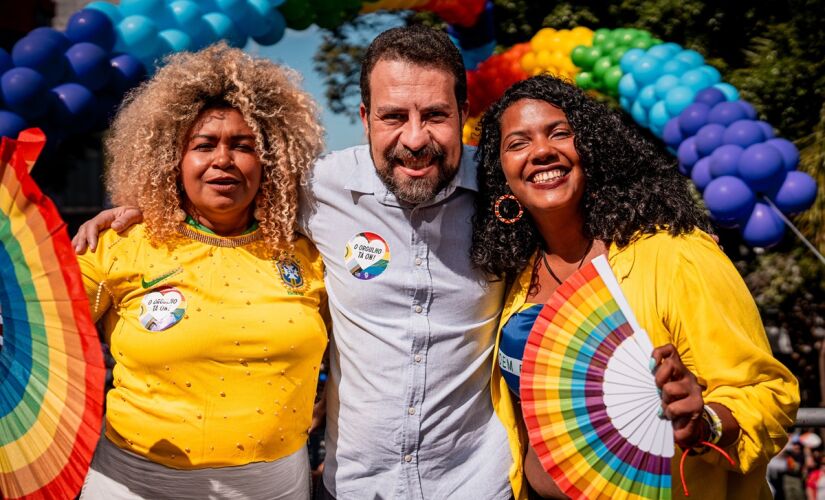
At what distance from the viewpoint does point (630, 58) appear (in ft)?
23.6

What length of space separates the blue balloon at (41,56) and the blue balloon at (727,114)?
5.00 metres

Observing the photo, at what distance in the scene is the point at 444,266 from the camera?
8.57 feet

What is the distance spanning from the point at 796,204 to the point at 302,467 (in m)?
4.91

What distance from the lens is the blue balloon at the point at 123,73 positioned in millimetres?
5523

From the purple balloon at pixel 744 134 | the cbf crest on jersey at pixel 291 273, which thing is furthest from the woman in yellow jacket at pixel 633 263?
the purple balloon at pixel 744 134

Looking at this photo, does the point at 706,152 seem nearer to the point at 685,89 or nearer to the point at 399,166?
the point at 685,89

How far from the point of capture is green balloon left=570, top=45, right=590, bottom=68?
25.4 feet

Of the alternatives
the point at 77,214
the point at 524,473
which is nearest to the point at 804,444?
the point at 524,473

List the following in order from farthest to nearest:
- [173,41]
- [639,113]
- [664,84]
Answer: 1. [639,113]
2. [664,84]
3. [173,41]

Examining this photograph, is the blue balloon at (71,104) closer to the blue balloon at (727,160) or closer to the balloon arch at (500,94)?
the balloon arch at (500,94)

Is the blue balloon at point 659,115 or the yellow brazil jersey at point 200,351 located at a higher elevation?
the yellow brazil jersey at point 200,351

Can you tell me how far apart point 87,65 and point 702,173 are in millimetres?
4798

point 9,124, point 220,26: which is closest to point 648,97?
point 220,26

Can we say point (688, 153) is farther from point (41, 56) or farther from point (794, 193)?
point (41, 56)
